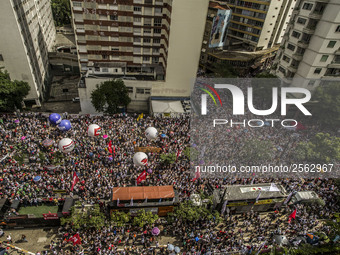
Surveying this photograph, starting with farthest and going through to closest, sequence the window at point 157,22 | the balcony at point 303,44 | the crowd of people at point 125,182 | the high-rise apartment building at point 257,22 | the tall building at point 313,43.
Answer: the high-rise apartment building at point 257,22
the window at point 157,22
the balcony at point 303,44
the tall building at point 313,43
the crowd of people at point 125,182

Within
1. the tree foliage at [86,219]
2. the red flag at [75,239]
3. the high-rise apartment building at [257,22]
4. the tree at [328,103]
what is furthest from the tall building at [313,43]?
the red flag at [75,239]

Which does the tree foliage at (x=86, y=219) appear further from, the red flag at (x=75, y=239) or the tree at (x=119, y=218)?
the tree at (x=119, y=218)

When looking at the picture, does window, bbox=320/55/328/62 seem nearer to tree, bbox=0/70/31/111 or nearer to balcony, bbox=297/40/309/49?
balcony, bbox=297/40/309/49

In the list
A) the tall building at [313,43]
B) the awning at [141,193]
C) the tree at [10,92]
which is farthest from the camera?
the tree at [10,92]

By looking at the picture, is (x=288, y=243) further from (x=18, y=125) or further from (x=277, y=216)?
(x=18, y=125)

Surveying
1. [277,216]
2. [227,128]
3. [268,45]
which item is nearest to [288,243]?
[277,216]

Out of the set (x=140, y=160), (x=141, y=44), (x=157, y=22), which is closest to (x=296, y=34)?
(x=157, y=22)
